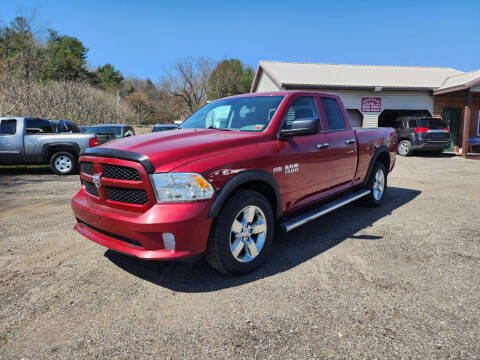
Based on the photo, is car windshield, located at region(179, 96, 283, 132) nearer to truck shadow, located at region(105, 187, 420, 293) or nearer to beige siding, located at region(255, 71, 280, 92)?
truck shadow, located at region(105, 187, 420, 293)

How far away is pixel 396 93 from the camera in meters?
16.9

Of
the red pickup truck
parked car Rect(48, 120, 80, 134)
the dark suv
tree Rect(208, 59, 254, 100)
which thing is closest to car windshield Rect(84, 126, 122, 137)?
parked car Rect(48, 120, 80, 134)

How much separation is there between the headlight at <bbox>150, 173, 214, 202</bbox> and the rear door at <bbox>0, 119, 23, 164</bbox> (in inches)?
351

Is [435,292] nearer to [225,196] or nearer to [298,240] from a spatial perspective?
[298,240]

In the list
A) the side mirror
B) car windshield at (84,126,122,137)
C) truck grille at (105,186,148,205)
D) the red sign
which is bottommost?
truck grille at (105,186,148,205)

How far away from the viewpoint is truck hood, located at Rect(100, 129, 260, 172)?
2698mm

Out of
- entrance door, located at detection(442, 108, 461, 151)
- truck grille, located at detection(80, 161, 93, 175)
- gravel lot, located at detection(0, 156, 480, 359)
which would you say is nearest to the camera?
gravel lot, located at detection(0, 156, 480, 359)

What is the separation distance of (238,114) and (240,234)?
1.61m

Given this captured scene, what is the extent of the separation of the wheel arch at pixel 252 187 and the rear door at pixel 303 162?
14cm

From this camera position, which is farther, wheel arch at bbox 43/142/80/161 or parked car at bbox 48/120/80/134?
parked car at bbox 48/120/80/134

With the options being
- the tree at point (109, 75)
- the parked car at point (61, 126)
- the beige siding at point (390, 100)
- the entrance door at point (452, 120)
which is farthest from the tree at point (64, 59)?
the entrance door at point (452, 120)

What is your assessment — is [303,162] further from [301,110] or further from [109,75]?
[109,75]

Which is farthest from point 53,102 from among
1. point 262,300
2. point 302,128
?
point 262,300

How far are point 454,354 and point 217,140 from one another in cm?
246
